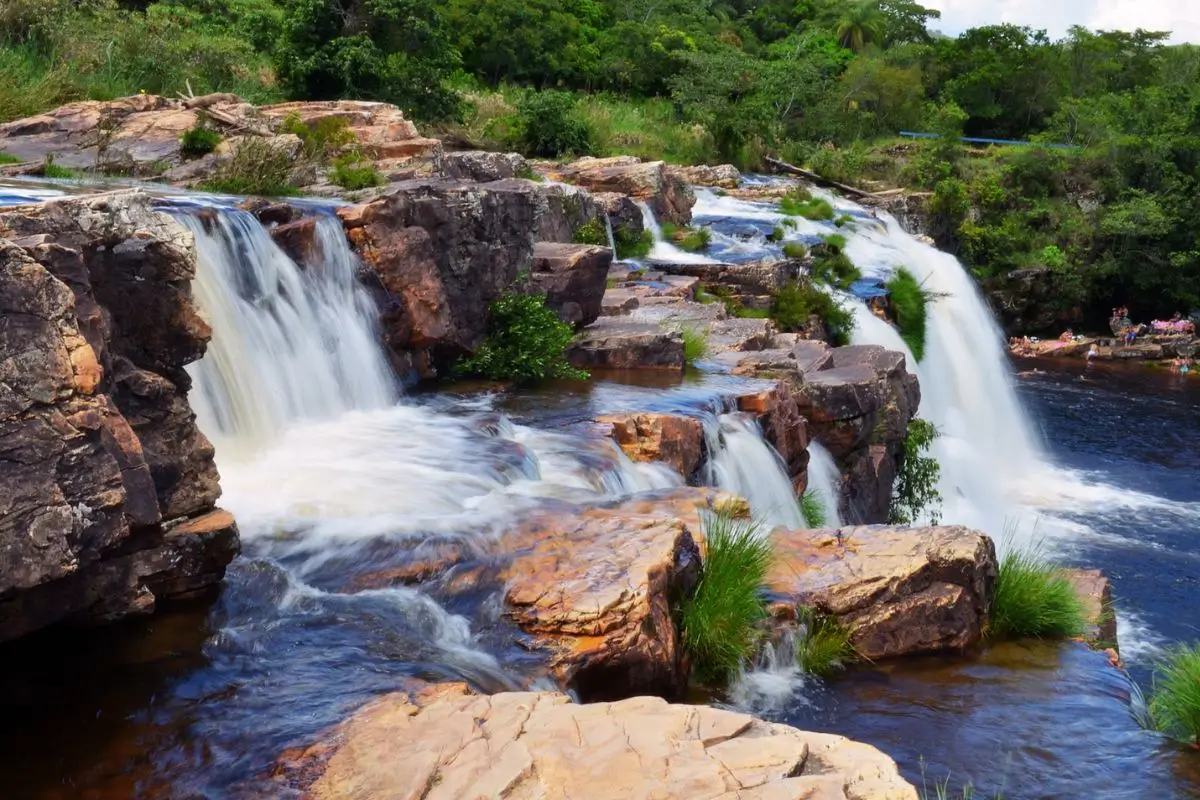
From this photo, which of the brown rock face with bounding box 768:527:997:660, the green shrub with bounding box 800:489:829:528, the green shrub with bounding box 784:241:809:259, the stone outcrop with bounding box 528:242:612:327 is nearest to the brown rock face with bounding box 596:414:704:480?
the green shrub with bounding box 800:489:829:528

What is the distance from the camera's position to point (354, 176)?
14.0m

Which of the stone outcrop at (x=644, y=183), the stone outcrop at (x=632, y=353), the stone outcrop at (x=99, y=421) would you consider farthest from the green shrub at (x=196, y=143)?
the stone outcrop at (x=99, y=421)

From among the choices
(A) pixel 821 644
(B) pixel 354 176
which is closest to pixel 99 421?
(A) pixel 821 644

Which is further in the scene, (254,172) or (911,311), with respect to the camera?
(911,311)

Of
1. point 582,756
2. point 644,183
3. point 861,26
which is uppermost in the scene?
point 861,26

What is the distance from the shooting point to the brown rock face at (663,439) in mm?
9078

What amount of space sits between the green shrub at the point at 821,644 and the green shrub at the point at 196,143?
10469 millimetres

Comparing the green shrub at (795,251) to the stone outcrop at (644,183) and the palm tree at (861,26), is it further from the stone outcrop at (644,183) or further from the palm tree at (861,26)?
the palm tree at (861,26)

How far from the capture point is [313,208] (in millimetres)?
10727

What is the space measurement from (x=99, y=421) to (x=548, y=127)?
20.5 meters

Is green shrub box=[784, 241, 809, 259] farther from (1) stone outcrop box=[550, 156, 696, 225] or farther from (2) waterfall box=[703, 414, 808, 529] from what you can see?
(2) waterfall box=[703, 414, 808, 529]

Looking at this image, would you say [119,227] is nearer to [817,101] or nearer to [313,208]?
[313,208]

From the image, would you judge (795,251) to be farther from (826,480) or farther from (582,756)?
(582,756)

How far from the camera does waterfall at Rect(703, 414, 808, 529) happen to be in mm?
9609
